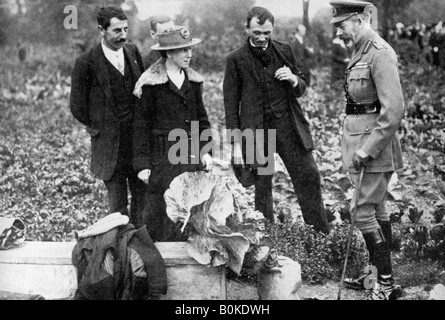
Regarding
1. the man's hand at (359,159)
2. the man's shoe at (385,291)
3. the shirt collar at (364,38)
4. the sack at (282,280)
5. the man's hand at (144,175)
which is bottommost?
the man's shoe at (385,291)

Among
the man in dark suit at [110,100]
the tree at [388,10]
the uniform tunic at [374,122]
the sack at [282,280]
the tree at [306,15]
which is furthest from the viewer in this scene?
the tree at [388,10]

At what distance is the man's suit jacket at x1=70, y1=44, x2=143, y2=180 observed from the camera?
5055mm

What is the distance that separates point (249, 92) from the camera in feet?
17.0

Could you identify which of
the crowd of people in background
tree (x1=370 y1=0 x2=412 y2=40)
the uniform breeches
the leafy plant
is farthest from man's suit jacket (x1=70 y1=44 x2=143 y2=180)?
the crowd of people in background

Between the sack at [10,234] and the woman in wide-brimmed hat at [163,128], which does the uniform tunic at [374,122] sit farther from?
the sack at [10,234]

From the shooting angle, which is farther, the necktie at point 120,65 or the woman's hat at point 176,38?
the necktie at point 120,65

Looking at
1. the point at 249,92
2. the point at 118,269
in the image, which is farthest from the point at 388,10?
the point at 118,269

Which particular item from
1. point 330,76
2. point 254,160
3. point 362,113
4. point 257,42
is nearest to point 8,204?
point 254,160

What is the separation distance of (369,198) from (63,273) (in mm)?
2058

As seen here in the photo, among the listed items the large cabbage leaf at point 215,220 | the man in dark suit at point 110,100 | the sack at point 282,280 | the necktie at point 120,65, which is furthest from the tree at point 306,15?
the sack at point 282,280

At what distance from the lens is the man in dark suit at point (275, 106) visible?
5156mm

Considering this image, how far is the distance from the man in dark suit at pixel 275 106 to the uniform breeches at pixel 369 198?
2.21 ft

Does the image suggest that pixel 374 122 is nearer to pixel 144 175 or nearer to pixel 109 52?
pixel 144 175
